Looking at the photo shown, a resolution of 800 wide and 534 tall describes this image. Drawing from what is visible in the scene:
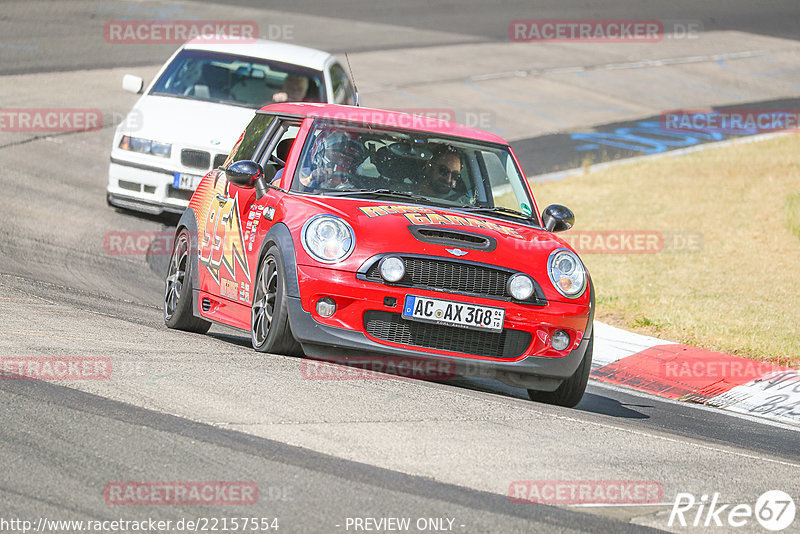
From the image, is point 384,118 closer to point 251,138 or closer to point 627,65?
point 251,138

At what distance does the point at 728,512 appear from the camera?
531 cm

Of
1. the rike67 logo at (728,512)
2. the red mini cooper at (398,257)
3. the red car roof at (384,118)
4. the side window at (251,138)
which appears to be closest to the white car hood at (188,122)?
the side window at (251,138)

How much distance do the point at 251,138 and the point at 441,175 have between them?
1612 millimetres

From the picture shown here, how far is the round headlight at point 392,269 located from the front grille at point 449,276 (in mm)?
32

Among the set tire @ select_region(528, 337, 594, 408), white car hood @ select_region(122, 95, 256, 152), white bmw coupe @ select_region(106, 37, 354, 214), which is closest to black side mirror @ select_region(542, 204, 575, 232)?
tire @ select_region(528, 337, 594, 408)

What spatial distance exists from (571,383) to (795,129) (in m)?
16.8

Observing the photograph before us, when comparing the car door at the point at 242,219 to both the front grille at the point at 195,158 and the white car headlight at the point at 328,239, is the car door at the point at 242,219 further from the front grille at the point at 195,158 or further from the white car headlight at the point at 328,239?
the front grille at the point at 195,158

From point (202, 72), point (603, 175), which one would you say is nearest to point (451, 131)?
point (202, 72)

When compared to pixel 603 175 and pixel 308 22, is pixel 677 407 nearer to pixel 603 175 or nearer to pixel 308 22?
pixel 603 175

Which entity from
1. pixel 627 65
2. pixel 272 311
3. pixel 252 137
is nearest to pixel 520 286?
pixel 272 311

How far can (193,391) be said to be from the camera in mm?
6188

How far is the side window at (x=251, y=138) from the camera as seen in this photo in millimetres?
8984

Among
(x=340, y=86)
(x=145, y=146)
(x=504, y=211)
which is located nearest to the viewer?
(x=504, y=211)

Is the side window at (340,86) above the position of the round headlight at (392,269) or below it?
above
